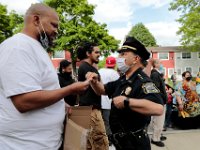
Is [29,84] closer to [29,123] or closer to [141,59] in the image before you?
[29,123]

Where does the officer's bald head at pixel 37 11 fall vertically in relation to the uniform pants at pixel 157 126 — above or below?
above

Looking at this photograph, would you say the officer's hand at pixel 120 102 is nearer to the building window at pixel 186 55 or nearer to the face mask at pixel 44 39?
the face mask at pixel 44 39

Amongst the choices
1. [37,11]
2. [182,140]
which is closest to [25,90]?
[37,11]

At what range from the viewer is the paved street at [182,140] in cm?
621

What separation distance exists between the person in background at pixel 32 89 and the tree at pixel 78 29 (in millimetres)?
34873

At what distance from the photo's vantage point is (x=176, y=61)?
51.1 meters

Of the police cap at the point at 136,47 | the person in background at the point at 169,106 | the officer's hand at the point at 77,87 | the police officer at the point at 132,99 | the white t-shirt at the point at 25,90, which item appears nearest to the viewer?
the white t-shirt at the point at 25,90

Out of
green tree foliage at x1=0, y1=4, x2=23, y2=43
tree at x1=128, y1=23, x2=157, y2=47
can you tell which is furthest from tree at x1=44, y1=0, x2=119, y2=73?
tree at x1=128, y1=23, x2=157, y2=47

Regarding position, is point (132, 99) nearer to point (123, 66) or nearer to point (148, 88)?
point (148, 88)

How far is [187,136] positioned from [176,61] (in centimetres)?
4557

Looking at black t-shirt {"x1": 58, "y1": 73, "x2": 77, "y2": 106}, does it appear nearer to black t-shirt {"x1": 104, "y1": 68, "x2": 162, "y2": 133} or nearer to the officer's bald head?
black t-shirt {"x1": 104, "y1": 68, "x2": 162, "y2": 133}

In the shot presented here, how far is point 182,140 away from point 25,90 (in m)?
5.50

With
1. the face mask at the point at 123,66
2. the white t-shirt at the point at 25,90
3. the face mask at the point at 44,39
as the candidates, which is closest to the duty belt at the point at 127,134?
the face mask at the point at 123,66

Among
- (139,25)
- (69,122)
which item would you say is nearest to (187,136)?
(69,122)
